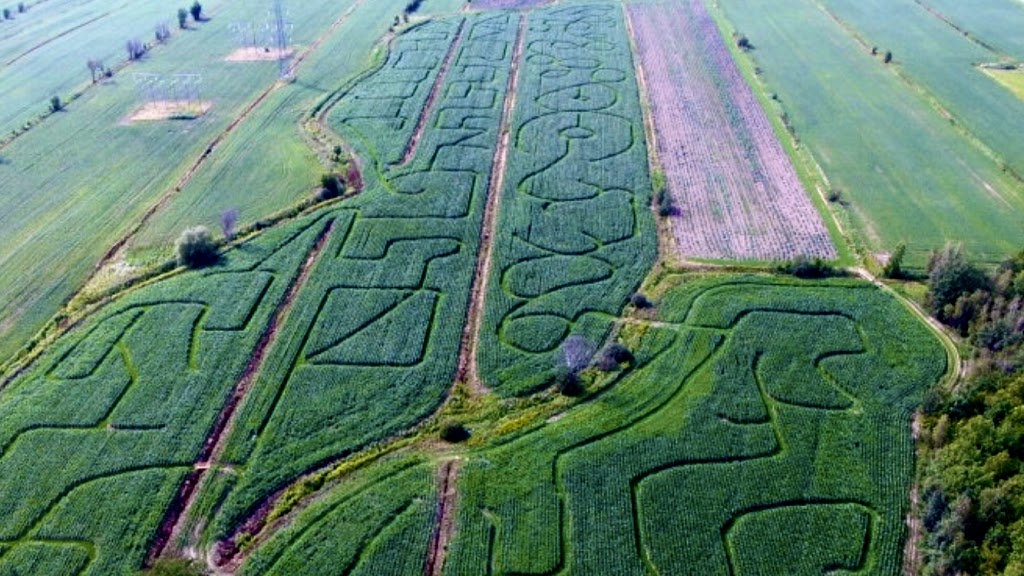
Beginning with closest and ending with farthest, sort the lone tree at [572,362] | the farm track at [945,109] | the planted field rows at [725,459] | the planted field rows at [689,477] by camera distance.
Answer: the planted field rows at [689,477], the planted field rows at [725,459], the lone tree at [572,362], the farm track at [945,109]

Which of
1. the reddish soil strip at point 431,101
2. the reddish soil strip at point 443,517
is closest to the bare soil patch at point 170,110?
the reddish soil strip at point 431,101

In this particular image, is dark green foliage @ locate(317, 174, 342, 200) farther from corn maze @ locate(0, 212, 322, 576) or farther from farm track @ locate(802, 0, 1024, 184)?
farm track @ locate(802, 0, 1024, 184)

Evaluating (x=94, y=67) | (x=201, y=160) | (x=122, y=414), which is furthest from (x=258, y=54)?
(x=122, y=414)

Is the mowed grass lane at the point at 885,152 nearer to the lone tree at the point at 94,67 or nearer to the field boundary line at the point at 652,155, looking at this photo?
the field boundary line at the point at 652,155

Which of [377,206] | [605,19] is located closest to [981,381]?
[377,206]

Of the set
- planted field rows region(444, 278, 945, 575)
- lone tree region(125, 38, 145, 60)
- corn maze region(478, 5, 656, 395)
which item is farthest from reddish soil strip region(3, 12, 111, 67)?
planted field rows region(444, 278, 945, 575)

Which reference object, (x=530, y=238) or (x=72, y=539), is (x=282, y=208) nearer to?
(x=530, y=238)
